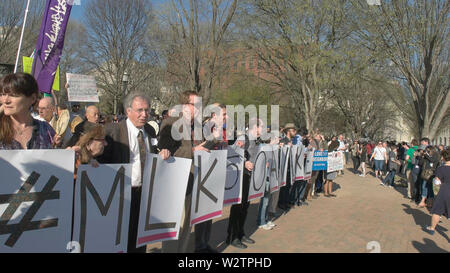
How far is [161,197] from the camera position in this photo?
11.6 feet

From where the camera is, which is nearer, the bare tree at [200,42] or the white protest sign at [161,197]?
the white protest sign at [161,197]

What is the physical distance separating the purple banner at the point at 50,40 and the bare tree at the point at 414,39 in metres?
12.5

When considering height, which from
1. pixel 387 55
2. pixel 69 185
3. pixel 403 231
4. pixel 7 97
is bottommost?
pixel 403 231

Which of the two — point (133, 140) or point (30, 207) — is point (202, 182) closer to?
point (133, 140)

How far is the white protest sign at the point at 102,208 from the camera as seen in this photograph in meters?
2.85

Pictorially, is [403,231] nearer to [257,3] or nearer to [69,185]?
[69,185]

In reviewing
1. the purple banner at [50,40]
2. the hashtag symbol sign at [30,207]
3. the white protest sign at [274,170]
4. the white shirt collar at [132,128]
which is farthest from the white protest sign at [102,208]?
the white protest sign at [274,170]

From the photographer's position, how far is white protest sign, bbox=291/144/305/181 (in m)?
8.09

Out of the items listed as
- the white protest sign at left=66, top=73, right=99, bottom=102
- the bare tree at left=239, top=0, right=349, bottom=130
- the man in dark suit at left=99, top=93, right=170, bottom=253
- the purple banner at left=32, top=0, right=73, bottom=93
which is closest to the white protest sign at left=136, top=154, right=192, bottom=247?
the man in dark suit at left=99, top=93, right=170, bottom=253

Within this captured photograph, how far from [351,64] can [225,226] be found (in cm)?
1392

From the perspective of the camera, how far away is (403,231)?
6.71m

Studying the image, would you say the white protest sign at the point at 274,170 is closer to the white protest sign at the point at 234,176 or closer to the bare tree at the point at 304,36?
the white protest sign at the point at 234,176

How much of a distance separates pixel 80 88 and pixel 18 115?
8.14m
